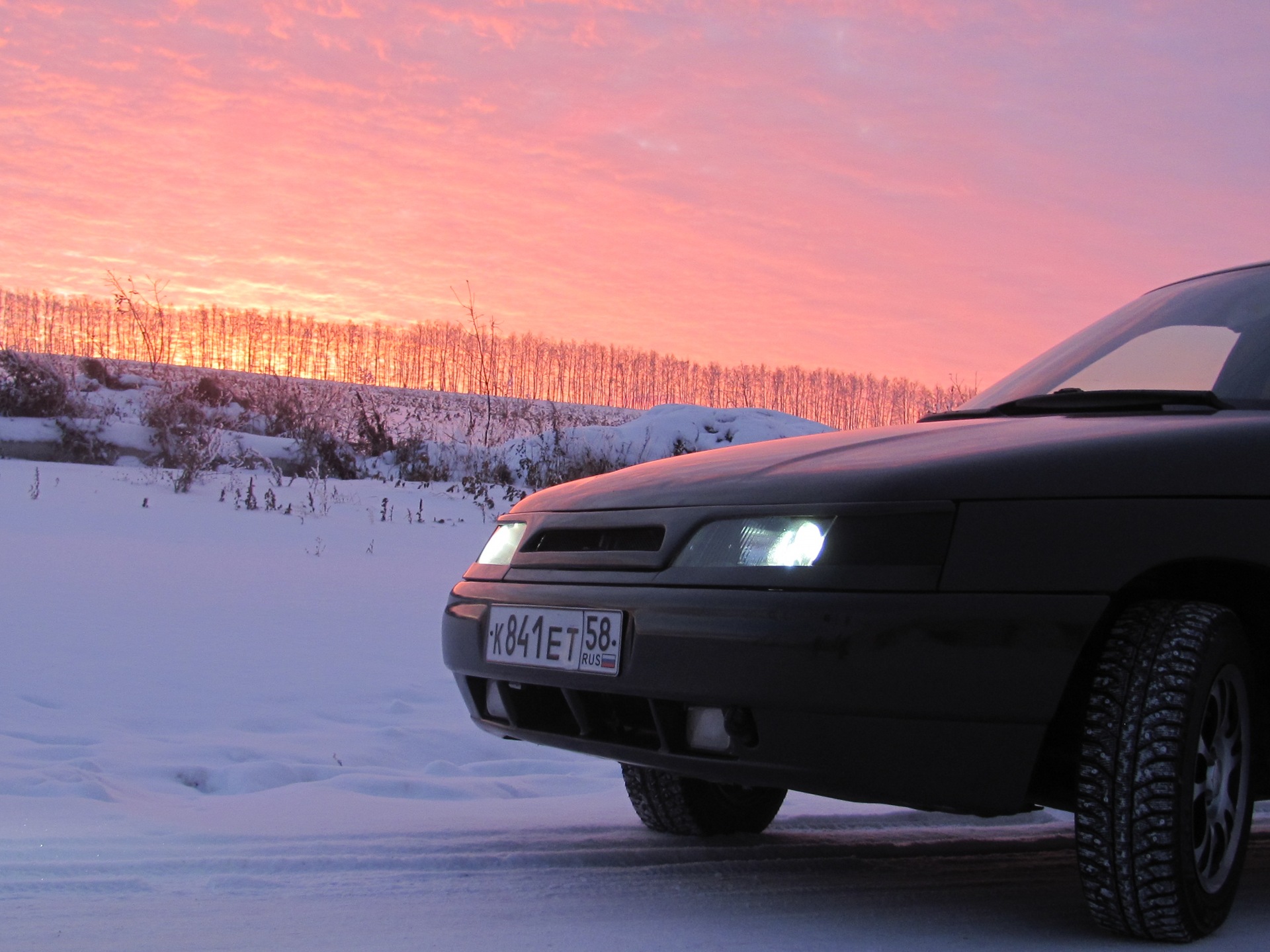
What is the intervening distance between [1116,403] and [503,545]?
1.45m

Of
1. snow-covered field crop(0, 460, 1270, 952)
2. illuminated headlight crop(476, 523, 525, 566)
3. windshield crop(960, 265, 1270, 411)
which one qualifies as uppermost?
windshield crop(960, 265, 1270, 411)

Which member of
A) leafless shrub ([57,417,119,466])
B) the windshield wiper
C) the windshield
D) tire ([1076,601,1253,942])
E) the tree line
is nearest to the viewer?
tire ([1076,601,1253,942])

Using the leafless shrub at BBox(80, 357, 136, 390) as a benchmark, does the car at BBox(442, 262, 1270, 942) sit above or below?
below

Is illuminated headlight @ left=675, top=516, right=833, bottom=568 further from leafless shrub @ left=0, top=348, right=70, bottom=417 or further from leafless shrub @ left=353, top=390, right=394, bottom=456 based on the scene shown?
leafless shrub @ left=353, top=390, right=394, bottom=456

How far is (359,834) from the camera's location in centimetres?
292

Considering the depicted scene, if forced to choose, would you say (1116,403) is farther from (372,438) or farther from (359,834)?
(372,438)

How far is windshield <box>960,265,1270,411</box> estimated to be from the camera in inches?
107

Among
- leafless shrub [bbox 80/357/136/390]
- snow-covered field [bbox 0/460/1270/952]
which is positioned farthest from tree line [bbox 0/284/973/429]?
snow-covered field [bbox 0/460/1270/952]

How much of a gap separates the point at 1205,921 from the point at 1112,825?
0.33 metres

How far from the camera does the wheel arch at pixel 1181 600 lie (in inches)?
84.0

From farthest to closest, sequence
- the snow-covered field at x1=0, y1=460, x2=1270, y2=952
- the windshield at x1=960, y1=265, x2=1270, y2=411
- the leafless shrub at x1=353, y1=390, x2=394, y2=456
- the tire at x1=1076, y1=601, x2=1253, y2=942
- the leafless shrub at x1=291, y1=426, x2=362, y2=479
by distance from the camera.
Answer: the leafless shrub at x1=353, y1=390, x2=394, y2=456, the leafless shrub at x1=291, y1=426, x2=362, y2=479, the windshield at x1=960, y1=265, x2=1270, y2=411, the snow-covered field at x1=0, y1=460, x2=1270, y2=952, the tire at x1=1076, y1=601, x2=1253, y2=942

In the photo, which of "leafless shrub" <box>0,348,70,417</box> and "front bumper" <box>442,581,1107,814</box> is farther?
"leafless shrub" <box>0,348,70,417</box>

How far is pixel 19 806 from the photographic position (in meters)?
3.02

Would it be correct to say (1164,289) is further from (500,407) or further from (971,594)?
(500,407)
